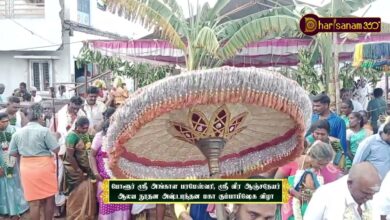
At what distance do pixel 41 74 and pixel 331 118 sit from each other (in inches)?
540

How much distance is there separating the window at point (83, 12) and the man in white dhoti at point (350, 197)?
16.7 metres

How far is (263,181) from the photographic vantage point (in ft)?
9.23

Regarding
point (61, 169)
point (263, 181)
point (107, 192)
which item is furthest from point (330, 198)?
point (61, 169)

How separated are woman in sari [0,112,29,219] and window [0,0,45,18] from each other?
11.9m

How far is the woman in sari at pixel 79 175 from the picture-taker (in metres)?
6.13

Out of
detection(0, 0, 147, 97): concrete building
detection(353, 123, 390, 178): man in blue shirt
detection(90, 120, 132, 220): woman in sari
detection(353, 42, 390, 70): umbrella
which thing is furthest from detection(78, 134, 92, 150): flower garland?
detection(0, 0, 147, 97): concrete building

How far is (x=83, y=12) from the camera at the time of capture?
768 inches

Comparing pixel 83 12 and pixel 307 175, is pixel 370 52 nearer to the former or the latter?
pixel 307 175

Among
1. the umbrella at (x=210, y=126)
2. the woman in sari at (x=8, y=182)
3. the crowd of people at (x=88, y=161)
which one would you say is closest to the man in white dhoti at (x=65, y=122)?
the crowd of people at (x=88, y=161)

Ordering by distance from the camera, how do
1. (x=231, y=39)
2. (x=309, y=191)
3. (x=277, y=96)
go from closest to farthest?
1. (x=277, y=96)
2. (x=309, y=191)
3. (x=231, y=39)

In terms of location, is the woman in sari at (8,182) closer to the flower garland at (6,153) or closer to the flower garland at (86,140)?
the flower garland at (6,153)

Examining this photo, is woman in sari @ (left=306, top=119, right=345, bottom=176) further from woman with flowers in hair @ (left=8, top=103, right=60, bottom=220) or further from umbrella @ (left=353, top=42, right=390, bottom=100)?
umbrella @ (left=353, top=42, right=390, bottom=100)

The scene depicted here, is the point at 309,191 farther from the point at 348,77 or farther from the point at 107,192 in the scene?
the point at 348,77

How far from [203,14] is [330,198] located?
6.71 meters
